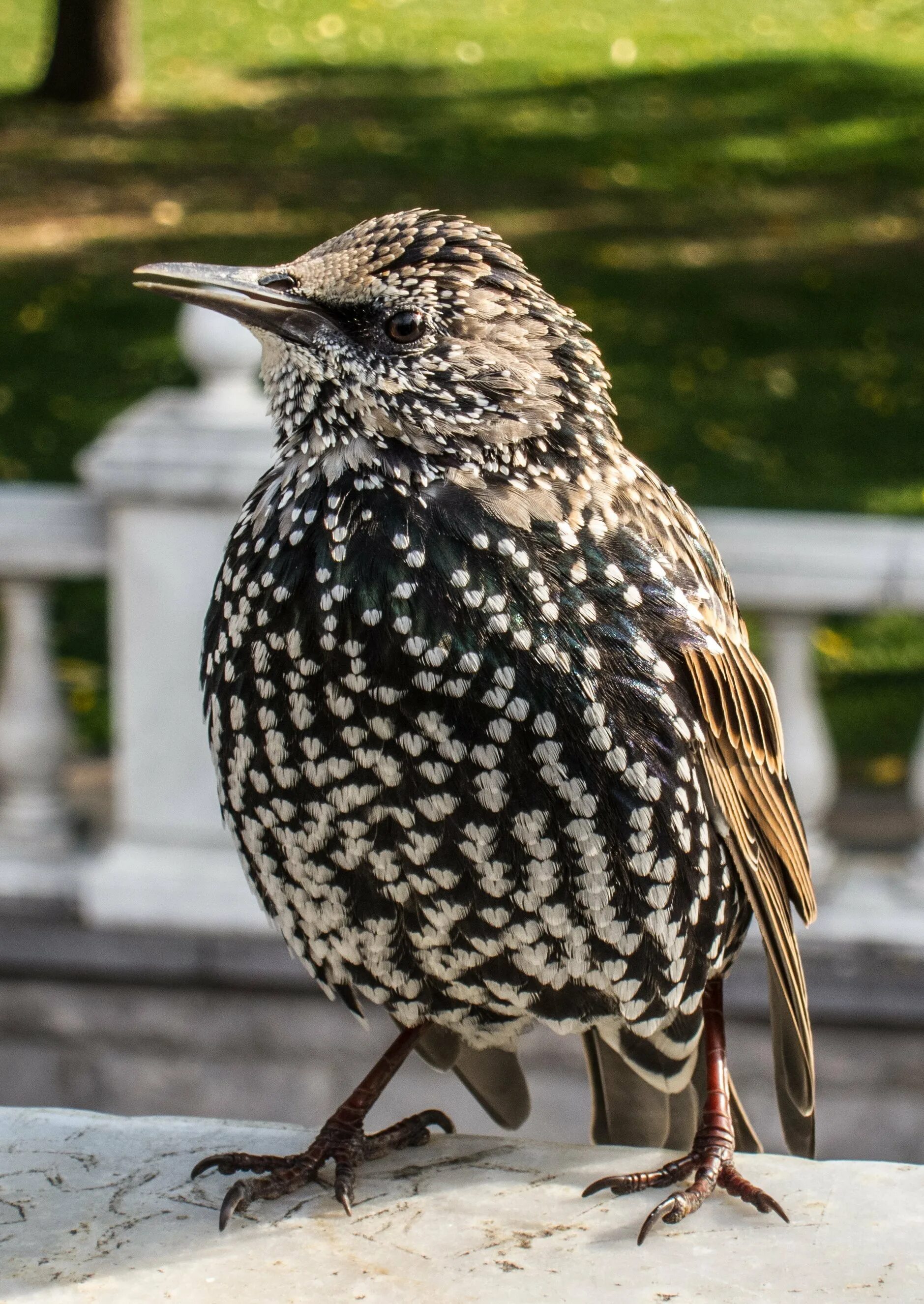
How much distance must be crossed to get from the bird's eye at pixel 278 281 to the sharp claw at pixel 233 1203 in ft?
4.16

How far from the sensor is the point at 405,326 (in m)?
2.30

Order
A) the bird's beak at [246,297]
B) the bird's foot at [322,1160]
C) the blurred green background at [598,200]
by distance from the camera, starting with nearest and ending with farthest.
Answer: the bird's beak at [246,297] < the bird's foot at [322,1160] < the blurred green background at [598,200]

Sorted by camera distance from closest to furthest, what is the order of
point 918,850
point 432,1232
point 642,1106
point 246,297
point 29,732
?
point 246,297 < point 432,1232 < point 642,1106 < point 918,850 < point 29,732

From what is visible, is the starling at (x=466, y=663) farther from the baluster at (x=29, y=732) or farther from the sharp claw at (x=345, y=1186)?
the baluster at (x=29, y=732)

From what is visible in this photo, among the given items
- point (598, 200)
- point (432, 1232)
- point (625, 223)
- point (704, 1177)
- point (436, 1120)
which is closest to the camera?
point (432, 1232)

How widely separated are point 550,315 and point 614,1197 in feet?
4.14

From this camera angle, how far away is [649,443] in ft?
28.4

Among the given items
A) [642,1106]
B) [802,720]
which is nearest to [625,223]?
[802,720]

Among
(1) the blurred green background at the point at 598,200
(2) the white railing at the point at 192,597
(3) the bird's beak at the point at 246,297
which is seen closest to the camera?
(3) the bird's beak at the point at 246,297

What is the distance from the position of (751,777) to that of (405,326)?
2.86 feet

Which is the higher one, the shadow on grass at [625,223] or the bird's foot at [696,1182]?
the shadow on grass at [625,223]

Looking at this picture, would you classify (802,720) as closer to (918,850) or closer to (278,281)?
(918,850)

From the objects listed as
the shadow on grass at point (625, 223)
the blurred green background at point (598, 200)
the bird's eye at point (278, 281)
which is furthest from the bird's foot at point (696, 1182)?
the shadow on grass at point (625, 223)

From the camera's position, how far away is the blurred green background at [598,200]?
28.2 feet
